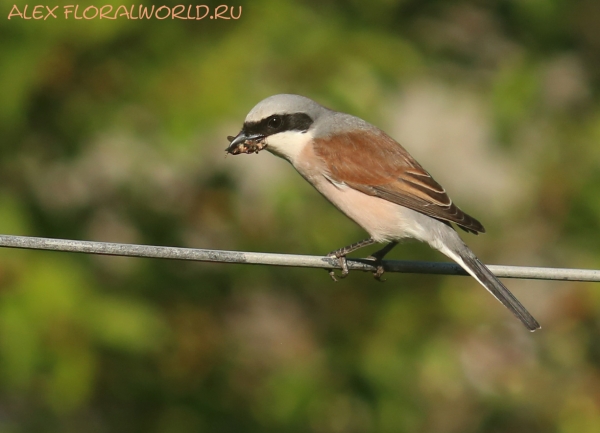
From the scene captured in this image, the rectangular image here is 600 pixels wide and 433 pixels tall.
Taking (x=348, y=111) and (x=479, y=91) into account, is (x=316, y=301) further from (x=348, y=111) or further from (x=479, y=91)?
(x=479, y=91)

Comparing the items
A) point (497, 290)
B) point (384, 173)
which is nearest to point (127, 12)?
point (384, 173)

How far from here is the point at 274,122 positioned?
367 cm

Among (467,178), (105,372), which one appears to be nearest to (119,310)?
(105,372)

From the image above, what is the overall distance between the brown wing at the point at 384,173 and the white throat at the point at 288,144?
85mm

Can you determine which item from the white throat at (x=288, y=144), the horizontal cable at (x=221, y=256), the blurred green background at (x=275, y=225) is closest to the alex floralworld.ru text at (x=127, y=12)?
the blurred green background at (x=275, y=225)

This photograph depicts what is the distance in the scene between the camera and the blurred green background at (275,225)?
348cm

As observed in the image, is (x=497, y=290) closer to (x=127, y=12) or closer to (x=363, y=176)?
(x=363, y=176)

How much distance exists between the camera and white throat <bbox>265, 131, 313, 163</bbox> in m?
3.73

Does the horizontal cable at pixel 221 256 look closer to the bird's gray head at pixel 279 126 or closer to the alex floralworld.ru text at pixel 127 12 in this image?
the bird's gray head at pixel 279 126

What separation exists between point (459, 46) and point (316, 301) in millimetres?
1624

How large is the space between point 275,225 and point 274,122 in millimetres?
543

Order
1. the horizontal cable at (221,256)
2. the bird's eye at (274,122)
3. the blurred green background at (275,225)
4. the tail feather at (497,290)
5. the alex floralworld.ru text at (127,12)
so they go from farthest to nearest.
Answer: the bird's eye at (274,122), the blurred green background at (275,225), the alex floralworld.ru text at (127,12), the tail feather at (497,290), the horizontal cable at (221,256)

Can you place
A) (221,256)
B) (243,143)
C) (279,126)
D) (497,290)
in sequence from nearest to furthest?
(221,256)
(497,290)
(243,143)
(279,126)

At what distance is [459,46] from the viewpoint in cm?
436
